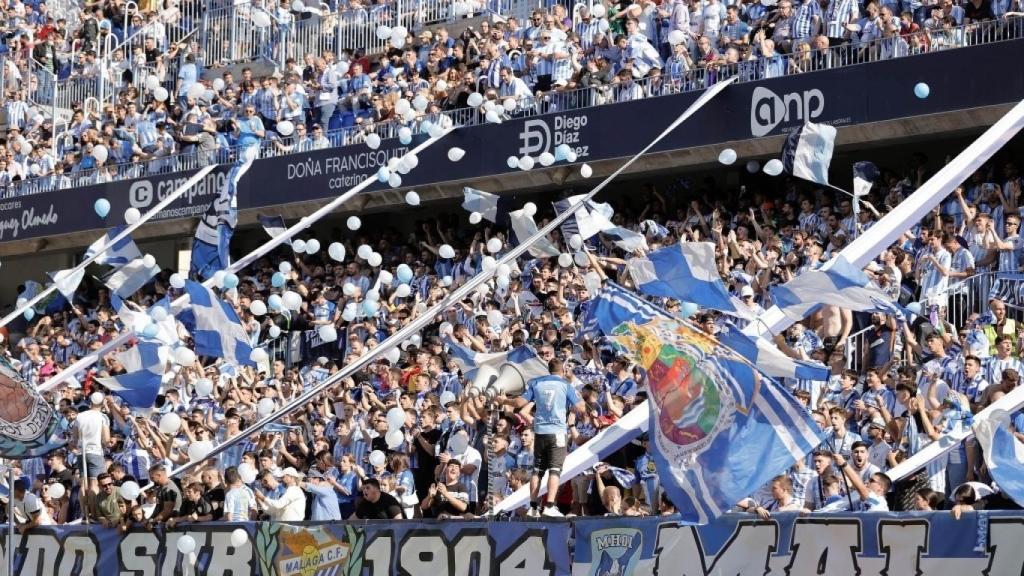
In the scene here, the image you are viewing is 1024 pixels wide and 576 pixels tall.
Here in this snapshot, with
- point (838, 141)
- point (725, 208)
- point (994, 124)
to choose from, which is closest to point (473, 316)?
point (725, 208)

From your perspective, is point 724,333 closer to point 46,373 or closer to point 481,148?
point 481,148

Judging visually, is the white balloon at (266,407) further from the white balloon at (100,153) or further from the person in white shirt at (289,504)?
the white balloon at (100,153)

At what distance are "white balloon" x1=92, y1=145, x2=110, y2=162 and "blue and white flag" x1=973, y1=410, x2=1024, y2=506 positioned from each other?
55.7 ft

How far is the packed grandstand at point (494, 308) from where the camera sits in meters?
14.5

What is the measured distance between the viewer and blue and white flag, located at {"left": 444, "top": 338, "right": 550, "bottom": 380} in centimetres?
1570

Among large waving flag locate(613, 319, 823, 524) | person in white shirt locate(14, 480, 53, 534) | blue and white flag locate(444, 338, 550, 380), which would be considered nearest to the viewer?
large waving flag locate(613, 319, 823, 524)

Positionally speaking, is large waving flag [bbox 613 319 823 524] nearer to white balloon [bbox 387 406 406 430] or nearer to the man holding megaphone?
the man holding megaphone

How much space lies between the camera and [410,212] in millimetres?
26953

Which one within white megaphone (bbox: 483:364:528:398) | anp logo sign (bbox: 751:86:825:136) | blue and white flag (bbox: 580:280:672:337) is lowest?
white megaphone (bbox: 483:364:528:398)

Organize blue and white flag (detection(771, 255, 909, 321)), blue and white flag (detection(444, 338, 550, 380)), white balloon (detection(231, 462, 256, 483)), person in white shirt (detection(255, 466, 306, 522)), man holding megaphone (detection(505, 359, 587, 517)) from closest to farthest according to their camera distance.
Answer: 1. blue and white flag (detection(771, 255, 909, 321))
2. man holding megaphone (detection(505, 359, 587, 517))
3. blue and white flag (detection(444, 338, 550, 380))
4. person in white shirt (detection(255, 466, 306, 522))
5. white balloon (detection(231, 462, 256, 483))

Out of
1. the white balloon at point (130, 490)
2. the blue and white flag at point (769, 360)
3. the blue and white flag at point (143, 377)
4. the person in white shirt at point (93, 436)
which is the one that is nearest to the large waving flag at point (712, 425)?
the blue and white flag at point (769, 360)

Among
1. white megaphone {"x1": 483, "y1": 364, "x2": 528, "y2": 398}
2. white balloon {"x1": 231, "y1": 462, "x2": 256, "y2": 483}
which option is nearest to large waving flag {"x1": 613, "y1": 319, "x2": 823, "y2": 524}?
white megaphone {"x1": 483, "y1": 364, "x2": 528, "y2": 398}

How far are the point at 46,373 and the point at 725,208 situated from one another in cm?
935

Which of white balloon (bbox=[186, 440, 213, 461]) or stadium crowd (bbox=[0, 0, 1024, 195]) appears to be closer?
white balloon (bbox=[186, 440, 213, 461])
